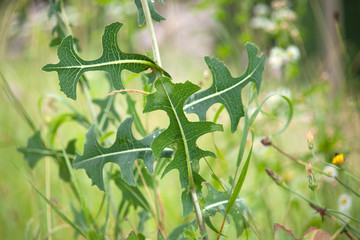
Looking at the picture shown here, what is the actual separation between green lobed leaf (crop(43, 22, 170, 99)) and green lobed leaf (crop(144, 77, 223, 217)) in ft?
0.18

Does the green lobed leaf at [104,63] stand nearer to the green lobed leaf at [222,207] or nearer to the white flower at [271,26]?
the green lobed leaf at [222,207]

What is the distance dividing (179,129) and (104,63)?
5.6 inches

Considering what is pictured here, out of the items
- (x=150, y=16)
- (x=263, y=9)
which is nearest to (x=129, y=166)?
(x=150, y=16)

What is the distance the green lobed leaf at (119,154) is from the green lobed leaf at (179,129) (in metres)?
0.05

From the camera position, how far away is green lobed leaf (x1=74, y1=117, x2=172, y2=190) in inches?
23.8

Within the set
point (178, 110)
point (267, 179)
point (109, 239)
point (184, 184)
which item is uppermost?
point (178, 110)

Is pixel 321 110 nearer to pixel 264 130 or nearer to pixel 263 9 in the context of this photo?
pixel 264 130

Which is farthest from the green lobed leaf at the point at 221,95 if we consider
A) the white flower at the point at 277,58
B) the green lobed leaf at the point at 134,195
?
the white flower at the point at 277,58

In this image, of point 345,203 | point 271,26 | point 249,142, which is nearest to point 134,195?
point 345,203

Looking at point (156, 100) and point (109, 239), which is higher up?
point (156, 100)

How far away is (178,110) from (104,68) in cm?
12

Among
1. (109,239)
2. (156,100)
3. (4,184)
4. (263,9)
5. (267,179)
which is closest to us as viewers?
(156,100)

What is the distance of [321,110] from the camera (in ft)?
4.88

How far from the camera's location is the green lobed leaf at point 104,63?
0.55 m
